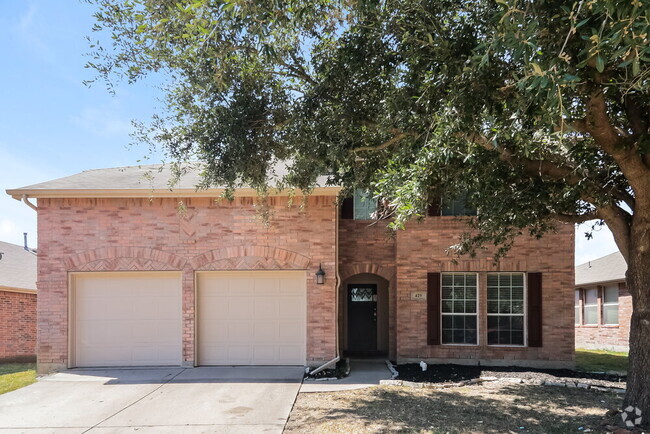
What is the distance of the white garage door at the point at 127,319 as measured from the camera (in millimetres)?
11055

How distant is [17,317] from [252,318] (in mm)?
9908

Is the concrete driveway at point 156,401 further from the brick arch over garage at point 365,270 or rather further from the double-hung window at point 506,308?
the double-hung window at point 506,308

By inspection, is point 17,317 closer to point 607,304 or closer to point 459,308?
point 459,308

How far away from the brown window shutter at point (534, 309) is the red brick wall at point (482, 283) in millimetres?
147

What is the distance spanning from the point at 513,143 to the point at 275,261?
6.02 meters

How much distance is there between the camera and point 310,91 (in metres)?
7.79

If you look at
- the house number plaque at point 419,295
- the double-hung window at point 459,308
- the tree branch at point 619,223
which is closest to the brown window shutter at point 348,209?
the house number plaque at point 419,295

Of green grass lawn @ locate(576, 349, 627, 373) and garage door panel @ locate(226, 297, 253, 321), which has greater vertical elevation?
garage door panel @ locate(226, 297, 253, 321)

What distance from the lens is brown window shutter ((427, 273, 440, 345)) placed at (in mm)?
11602

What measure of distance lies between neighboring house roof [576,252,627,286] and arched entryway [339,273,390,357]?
964cm

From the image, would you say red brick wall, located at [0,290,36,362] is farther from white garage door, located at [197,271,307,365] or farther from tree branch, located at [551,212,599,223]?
tree branch, located at [551,212,599,223]

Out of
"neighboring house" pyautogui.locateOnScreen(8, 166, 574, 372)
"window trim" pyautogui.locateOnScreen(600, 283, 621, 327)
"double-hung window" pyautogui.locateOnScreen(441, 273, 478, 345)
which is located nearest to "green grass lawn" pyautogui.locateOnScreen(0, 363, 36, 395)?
"neighboring house" pyautogui.locateOnScreen(8, 166, 574, 372)

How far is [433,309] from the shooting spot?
459 inches

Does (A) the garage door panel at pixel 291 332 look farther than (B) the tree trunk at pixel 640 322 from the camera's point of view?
Yes
